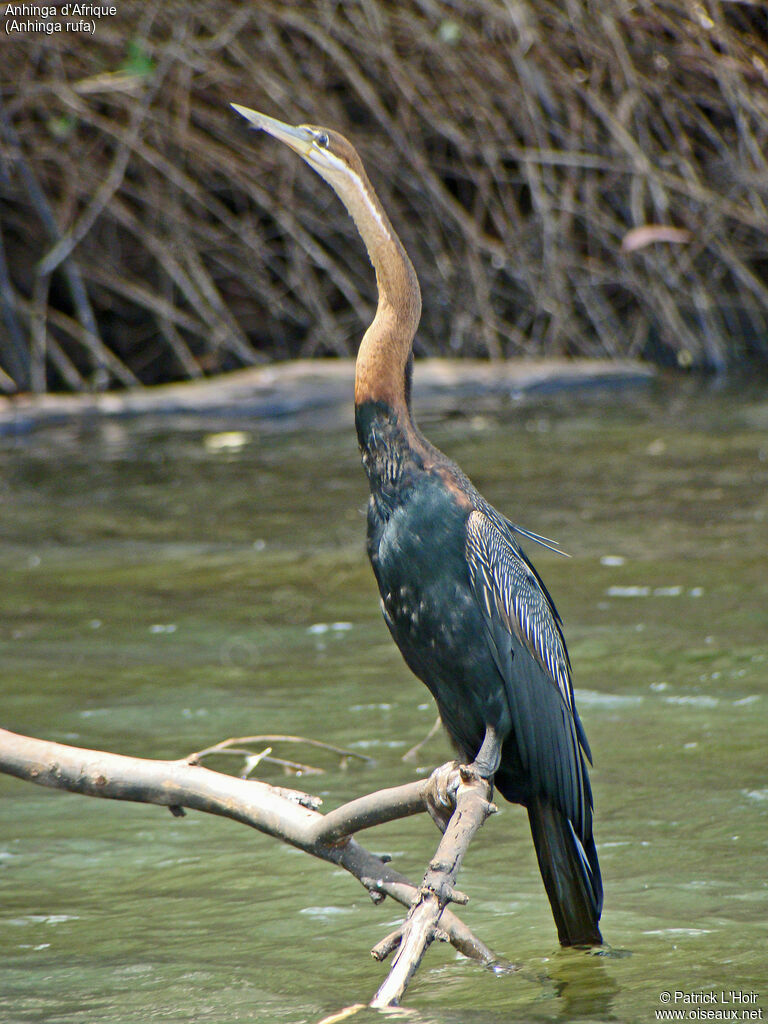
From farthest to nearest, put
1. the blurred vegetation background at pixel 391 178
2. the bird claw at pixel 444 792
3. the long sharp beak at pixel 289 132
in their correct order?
the blurred vegetation background at pixel 391 178, the long sharp beak at pixel 289 132, the bird claw at pixel 444 792

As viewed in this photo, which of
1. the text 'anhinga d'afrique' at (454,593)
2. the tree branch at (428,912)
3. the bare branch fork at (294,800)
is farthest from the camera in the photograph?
the text 'anhinga d'afrique' at (454,593)

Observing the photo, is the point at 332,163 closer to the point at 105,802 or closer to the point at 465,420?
the point at 105,802

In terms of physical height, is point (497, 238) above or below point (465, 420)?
above

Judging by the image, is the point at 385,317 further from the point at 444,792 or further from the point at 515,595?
the point at 444,792

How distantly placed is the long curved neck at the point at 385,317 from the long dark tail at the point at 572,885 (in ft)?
2.69

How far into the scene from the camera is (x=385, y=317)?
2551 millimetres

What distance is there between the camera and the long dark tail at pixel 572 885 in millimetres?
2412

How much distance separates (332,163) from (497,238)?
8.58 metres

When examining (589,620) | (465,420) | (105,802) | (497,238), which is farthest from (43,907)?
(497,238)

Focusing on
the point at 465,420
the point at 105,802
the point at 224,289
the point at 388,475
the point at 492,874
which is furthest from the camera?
the point at 224,289

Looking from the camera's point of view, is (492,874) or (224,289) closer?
(492,874)

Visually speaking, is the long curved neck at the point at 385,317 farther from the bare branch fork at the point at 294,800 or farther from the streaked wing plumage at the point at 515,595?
the bare branch fork at the point at 294,800

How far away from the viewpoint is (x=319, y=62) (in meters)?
9.99

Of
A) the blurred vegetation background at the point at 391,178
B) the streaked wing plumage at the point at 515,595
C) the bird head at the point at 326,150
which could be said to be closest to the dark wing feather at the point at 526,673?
the streaked wing plumage at the point at 515,595
